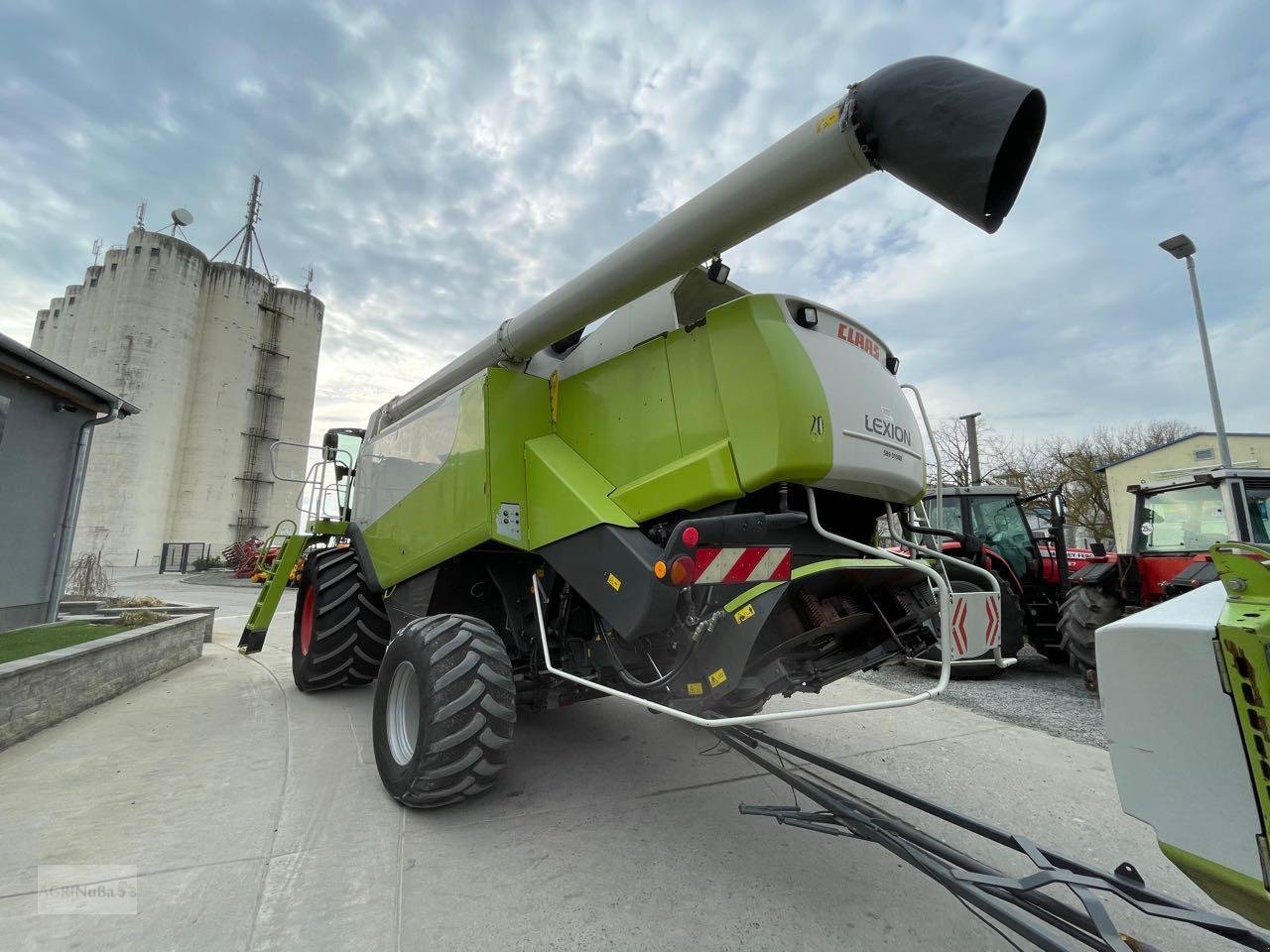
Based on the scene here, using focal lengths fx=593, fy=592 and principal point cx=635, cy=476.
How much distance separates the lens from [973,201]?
5.38 feet

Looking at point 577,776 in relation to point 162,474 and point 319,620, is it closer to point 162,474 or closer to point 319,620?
point 319,620

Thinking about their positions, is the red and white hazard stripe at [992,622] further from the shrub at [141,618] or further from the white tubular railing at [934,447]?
the shrub at [141,618]

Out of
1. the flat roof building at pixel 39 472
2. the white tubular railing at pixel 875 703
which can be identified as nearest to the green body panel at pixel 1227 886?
the white tubular railing at pixel 875 703

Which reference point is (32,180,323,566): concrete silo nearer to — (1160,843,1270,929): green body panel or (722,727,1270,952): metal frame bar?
(722,727,1270,952): metal frame bar

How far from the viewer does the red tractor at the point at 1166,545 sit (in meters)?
5.69

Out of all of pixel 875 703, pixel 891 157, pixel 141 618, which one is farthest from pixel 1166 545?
pixel 141 618

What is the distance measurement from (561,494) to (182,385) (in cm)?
3075

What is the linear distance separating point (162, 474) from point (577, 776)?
30011mm

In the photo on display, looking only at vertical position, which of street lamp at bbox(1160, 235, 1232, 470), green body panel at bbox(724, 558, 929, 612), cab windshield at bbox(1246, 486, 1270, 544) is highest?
street lamp at bbox(1160, 235, 1232, 470)

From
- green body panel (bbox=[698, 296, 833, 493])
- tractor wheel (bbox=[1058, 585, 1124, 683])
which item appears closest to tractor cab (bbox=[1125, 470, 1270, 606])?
tractor wheel (bbox=[1058, 585, 1124, 683])

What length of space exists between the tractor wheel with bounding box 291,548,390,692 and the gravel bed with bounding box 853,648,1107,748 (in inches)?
190

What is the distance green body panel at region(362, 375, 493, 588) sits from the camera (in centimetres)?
328

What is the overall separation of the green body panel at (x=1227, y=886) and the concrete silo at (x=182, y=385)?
100 ft

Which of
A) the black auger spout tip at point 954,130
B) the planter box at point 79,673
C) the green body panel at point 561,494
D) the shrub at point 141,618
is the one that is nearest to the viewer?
the black auger spout tip at point 954,130
